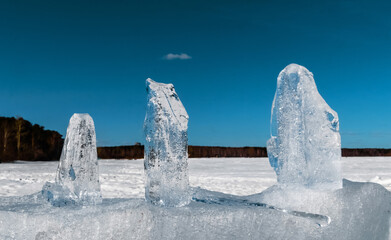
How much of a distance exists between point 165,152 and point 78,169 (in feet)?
2.61

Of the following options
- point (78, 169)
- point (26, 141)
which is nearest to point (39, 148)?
point (26, 141)

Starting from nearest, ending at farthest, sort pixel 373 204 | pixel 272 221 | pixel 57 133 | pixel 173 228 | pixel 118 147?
1. pixel 173 228
2. pixel 272 221
3. pixel 373 204
4. pixel 57 133
5. pixel 118 147

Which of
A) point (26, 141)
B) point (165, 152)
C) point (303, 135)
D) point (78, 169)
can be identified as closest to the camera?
point (165, 152)

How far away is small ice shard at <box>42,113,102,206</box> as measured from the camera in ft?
9.36

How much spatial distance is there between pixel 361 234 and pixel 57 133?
1824 cm

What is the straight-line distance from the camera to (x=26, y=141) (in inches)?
714

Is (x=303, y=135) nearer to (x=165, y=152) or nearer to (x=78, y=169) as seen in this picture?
(x=165, y=152)

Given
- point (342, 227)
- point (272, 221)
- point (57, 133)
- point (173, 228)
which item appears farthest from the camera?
point (57, 133)

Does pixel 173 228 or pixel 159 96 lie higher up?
pixel 159 96

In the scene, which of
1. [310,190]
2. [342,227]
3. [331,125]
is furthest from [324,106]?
[342,227]

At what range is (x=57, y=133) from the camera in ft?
62.8

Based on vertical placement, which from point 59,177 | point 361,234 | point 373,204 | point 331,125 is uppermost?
point 331,125

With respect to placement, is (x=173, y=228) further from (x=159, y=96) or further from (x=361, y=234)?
(x=361, y=234)

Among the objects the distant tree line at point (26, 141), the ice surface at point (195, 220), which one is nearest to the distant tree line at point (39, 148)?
the distant tree line at point (26, 141)
